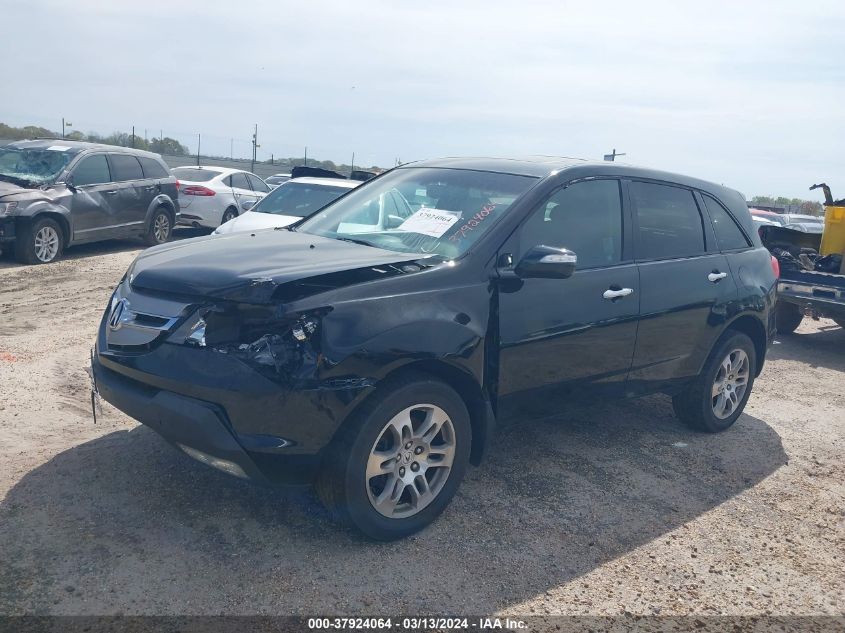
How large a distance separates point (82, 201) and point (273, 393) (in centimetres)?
966

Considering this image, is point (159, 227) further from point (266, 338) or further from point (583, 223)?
point (266, 338)

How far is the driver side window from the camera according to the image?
4215 millimetres

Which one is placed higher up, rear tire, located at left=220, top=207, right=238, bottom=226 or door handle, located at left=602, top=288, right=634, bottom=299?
door handle, located at left=602, top=288, right=634, bottom=299

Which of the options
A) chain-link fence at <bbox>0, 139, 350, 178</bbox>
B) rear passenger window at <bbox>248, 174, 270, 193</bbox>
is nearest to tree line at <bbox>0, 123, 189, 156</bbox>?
chain-link fence at <bbox>0, 139, 350, 178</bbox>

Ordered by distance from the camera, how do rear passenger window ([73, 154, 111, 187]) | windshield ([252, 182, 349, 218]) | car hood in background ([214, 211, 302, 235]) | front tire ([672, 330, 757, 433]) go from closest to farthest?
front tire ([672, 330, 757, 433]), car hood in background ([214, 211, 302, 235]), windshield ([252, 182, 349, 218]), rear passenger window ([73, 154, 111, 187])

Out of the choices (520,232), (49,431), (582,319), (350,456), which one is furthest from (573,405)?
(49,431)

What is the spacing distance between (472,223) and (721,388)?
2646 millimetres

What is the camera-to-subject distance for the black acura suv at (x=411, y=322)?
323 centimetres

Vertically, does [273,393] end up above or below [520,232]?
below

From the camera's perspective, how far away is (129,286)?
376cm

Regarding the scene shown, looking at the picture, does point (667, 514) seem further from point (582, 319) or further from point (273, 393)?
point (273, 393)

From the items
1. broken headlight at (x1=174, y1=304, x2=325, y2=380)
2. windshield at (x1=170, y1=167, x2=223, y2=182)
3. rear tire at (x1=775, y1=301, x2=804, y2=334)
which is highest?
windshield at (x1=170, y1=167, x2=223, y2=182)

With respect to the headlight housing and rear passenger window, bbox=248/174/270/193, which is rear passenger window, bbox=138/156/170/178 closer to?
the headlight housing

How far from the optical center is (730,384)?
18.7 ft
